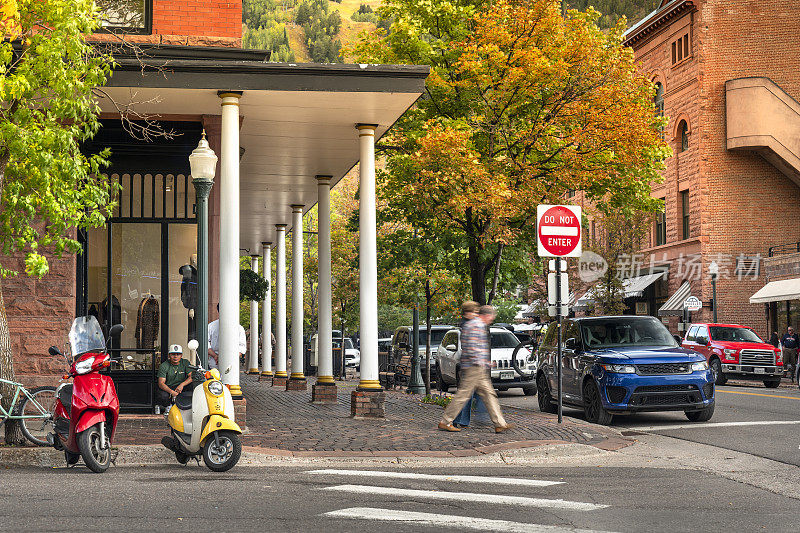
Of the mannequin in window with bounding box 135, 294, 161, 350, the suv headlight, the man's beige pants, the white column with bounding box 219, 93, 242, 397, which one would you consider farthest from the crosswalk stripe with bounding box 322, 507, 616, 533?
the suv headlight

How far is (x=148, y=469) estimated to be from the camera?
10.5 m

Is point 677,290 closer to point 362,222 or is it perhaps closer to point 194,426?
point 362,222

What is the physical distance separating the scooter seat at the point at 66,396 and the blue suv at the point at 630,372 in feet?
26.8

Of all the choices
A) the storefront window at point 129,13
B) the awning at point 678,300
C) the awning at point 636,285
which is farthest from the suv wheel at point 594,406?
the awning at point 636,285

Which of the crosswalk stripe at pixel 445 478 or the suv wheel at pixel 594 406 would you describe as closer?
the crosswalk stripe at pixel 445 478

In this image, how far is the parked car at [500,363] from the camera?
2433 cm

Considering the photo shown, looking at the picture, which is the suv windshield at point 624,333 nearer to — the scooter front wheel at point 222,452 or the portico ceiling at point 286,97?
the portico ceiling at point 286,97

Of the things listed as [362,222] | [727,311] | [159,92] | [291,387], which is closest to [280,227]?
[291,387]

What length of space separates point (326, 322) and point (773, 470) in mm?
10610

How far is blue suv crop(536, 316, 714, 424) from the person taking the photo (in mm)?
15109

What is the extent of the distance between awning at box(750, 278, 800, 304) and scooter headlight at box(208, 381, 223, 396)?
3138cm

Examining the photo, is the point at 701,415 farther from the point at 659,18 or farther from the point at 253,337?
the point at 659,18

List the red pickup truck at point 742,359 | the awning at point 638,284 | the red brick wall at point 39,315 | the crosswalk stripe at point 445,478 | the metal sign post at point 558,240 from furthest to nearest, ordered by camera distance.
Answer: the awning at point 638,284
the red pickup truck at point 742,359
the metal sign post at point 558,240
the red brick wall at point 39,315
the crosswalk stripe at point 445,478

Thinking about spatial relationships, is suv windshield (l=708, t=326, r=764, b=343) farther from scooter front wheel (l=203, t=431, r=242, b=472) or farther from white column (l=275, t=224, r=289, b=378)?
scooter front wheel (l=203, t=431, r=242, b=472)
